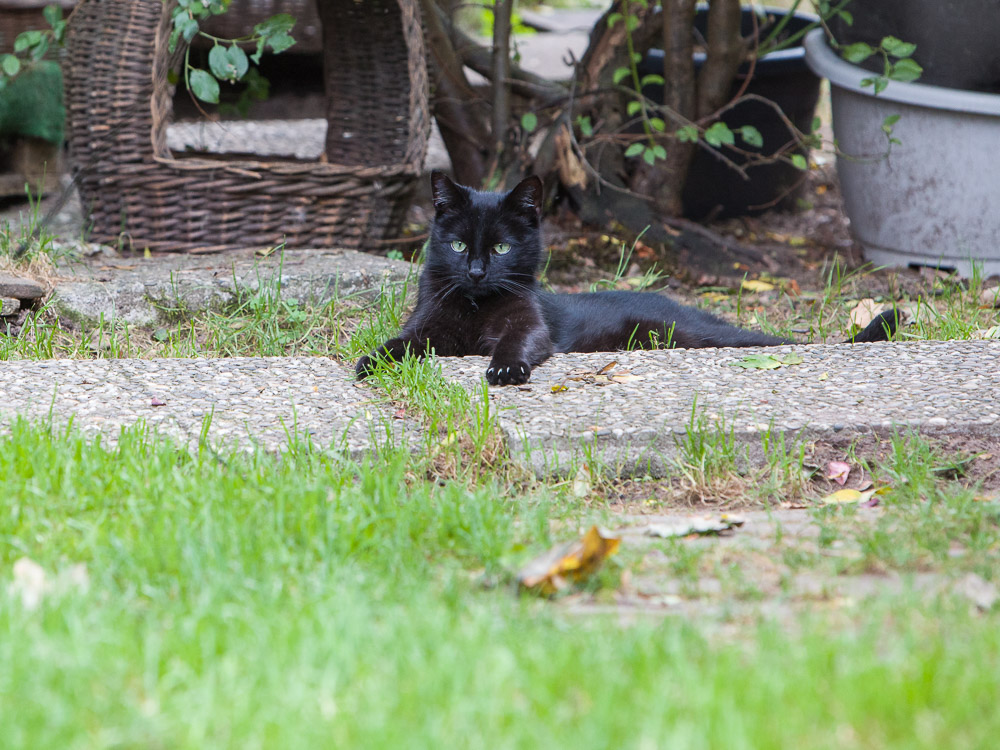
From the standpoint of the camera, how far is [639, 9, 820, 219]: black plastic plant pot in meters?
5.82

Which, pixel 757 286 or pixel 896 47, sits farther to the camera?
pixel 757 286

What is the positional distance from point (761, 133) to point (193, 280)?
355cm

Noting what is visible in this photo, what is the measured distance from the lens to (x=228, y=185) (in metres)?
4.59

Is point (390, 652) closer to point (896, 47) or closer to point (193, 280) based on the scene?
point (193, 280)

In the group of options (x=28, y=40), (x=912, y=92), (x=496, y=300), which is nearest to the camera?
(x=496, y=300)

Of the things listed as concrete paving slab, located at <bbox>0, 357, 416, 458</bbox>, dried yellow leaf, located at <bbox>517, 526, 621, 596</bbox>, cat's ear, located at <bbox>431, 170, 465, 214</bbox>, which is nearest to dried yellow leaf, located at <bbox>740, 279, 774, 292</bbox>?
cat's ear, located at <bbox>431, 170, 465, 214</bbox>

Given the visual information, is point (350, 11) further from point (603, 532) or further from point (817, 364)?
point (603, 532)

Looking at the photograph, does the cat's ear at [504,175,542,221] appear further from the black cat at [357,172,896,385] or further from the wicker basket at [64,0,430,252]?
the wicker basket at [64,0,430,252]

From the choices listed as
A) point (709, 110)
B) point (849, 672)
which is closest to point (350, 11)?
point (709, 110)

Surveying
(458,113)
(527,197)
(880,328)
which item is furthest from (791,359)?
(458,113)

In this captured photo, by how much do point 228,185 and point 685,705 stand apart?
3.72 metres

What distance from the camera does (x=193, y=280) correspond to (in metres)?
4.19

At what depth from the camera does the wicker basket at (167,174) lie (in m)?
4.56

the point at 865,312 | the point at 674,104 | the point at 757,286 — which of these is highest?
the point at 674,104
